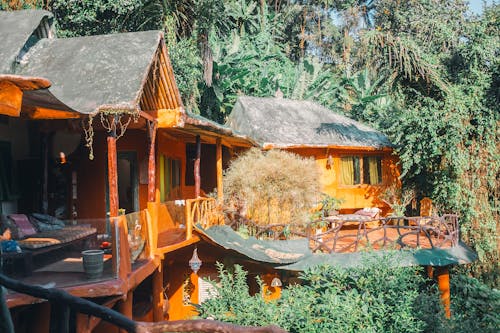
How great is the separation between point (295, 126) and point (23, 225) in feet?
43.7

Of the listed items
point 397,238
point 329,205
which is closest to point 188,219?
point 397,238

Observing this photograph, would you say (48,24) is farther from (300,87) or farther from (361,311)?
(300,87)

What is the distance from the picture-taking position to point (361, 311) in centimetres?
973

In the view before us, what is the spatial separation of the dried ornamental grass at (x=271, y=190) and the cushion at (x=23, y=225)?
7.04m

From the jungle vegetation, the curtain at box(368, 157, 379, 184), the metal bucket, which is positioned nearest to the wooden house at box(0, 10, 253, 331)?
the metal bucket

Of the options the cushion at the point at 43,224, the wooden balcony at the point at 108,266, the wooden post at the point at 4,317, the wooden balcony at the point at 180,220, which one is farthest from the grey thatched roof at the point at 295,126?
the wooden post at the point at 4,317

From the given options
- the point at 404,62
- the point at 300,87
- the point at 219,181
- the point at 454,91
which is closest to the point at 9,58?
the point at 219,181

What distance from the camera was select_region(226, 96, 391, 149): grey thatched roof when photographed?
19.0 metres

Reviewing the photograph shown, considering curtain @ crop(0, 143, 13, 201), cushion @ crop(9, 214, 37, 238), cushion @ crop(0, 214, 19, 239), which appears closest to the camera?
cushion @ crop(0, 214, 19, 239)

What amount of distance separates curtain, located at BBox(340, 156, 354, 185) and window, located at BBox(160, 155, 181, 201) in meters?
7.43

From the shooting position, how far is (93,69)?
9406mm

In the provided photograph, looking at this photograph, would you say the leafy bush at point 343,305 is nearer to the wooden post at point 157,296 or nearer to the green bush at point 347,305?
the green bush at point 347,305

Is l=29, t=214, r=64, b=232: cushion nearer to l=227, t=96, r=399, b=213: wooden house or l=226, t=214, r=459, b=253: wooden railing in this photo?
l=226, t=214, r=459, b=253: wooden railing

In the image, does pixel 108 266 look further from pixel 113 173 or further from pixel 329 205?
pixel 329 205
